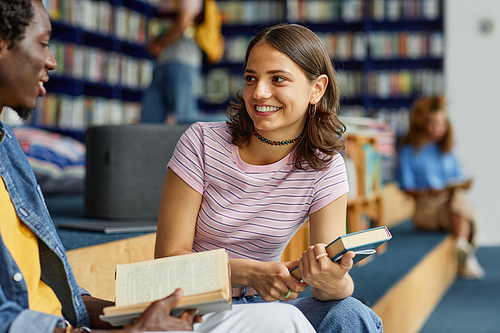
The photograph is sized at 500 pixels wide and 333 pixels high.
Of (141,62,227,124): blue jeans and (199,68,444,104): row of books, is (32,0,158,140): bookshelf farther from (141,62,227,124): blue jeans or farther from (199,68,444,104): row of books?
(141,62,227,124): blue jeans

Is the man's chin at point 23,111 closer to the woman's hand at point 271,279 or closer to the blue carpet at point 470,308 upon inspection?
the woman's hand at point 271,279

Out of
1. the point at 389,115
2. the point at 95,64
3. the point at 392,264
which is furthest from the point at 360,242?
the point at 389,115

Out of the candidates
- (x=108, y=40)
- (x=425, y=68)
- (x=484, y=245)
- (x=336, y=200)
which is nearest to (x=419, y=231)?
(x=484, y=245)

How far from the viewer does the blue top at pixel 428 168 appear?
350cm

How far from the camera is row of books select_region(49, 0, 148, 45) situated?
379 centimetres

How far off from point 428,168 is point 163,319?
120 inches

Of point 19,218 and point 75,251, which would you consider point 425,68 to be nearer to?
point 75,251

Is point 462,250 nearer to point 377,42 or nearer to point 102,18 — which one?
point 377,42

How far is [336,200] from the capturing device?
1105 mm

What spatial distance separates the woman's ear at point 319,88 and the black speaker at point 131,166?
2.64 feet

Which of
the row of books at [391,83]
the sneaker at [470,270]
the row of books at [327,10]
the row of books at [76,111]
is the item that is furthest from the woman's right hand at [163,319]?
the row of books at [327,10]

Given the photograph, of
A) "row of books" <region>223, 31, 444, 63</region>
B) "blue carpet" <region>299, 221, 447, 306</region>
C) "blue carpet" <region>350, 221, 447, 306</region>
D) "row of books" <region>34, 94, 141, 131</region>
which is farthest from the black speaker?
"row of books" <region>223, 31, 444, 63</region>

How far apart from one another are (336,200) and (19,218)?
0.61m

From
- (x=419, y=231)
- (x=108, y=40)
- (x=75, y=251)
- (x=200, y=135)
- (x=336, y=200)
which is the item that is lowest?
(x=419, y=231)
